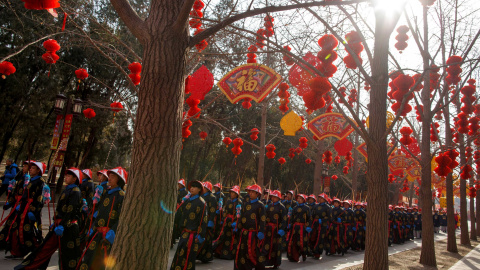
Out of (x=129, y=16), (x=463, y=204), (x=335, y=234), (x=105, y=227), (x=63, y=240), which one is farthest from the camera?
(x=463, y=204)

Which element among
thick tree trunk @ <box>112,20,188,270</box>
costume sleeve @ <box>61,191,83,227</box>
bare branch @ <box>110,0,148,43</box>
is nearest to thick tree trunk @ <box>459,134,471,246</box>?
costume sleeve @ <box>61,191,83,227</box>

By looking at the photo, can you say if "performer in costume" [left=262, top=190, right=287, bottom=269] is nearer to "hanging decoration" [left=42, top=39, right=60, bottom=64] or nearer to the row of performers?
the row of performers

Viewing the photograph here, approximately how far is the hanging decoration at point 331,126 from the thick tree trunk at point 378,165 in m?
Answer: 5.32

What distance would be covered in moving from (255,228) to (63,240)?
3.86 metres

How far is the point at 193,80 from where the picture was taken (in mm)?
7094

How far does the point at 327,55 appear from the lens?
498cm

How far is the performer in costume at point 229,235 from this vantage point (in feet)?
28.5

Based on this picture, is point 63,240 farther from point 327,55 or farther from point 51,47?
point 327,55

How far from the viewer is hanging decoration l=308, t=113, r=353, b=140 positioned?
10469 mm

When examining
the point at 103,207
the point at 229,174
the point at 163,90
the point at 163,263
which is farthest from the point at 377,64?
the point at 229,174

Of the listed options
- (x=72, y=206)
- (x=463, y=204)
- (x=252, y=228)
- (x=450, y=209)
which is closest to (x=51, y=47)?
(x=72, y=206)

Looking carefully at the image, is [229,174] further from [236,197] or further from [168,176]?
[168,176]

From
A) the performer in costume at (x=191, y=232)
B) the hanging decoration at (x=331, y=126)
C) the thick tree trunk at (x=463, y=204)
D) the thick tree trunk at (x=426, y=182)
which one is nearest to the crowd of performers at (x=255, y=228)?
the performer in costume at (x=191, y=232)

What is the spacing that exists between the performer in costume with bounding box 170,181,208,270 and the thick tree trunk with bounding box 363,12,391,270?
290 centimetres
